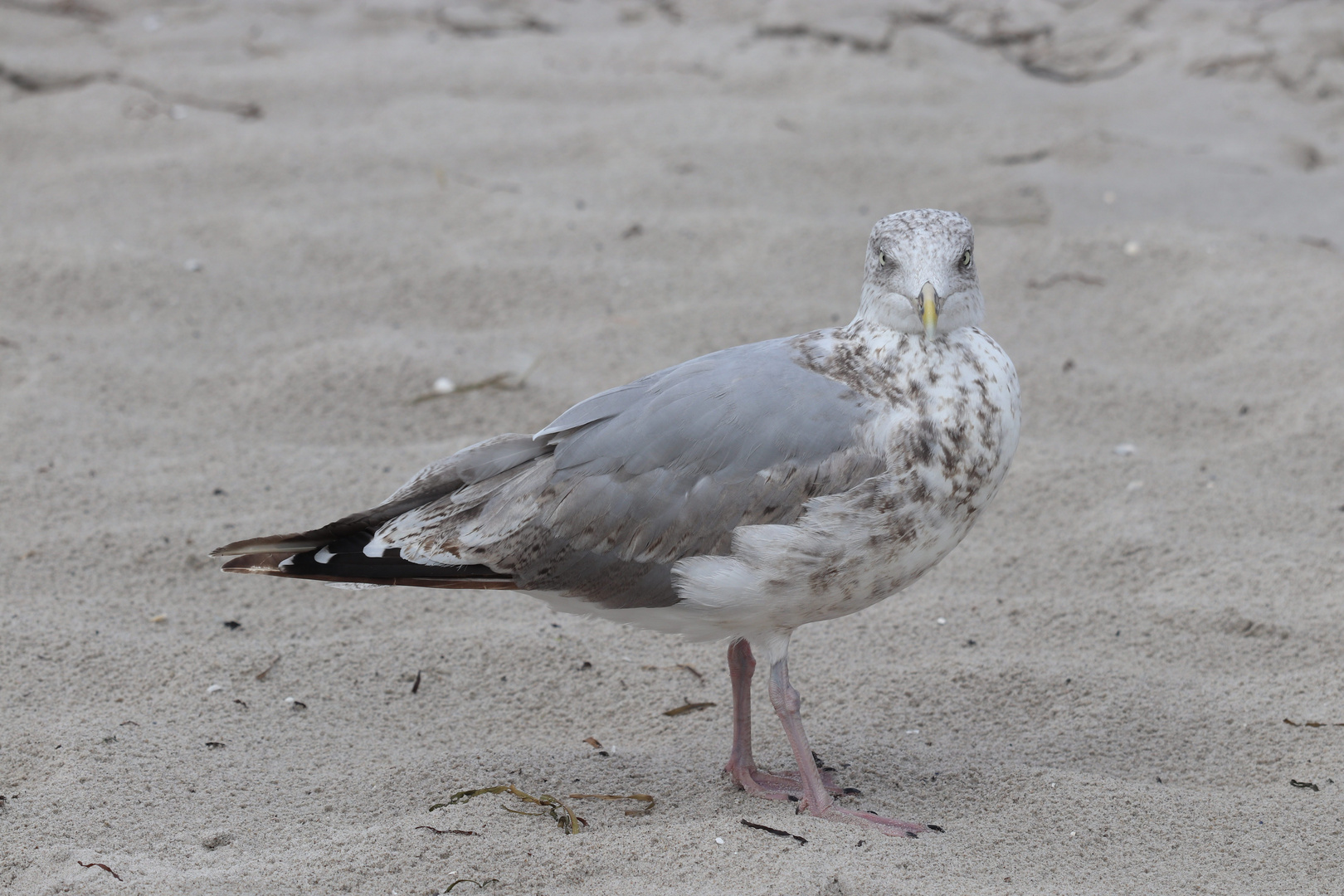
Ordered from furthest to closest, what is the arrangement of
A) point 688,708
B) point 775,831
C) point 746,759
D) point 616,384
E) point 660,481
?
point 616,384 < point 688,708 < point 746,759 < point 660,481 < point 775,831

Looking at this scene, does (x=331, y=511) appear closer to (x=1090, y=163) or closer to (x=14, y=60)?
(x=1090, y=163)

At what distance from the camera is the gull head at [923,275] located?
2633 mm

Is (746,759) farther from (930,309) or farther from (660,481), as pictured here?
(930,309)

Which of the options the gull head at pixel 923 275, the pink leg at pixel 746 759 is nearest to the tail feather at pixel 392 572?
the pink leg at pixel 746 759

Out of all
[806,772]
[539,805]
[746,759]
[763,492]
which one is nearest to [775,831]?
[806,772]

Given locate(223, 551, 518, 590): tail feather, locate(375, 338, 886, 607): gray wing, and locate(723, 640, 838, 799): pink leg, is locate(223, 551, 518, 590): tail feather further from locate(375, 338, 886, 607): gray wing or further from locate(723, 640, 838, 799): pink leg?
locate(723, 640, 838, 799): pink leg

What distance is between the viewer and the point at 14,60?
6527 mm

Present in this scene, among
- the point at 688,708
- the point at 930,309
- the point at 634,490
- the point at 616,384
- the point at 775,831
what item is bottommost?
the point at 688,708

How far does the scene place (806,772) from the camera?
2711 mm

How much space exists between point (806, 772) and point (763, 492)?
569mm

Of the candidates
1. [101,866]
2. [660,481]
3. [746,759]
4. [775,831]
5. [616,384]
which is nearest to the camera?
[101,866]

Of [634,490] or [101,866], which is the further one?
[634,490]

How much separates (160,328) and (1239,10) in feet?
16.5

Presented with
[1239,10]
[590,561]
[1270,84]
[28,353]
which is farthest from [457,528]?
[1239,10]
